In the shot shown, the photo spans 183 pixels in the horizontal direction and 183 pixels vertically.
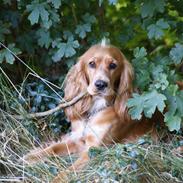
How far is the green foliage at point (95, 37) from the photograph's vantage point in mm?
4426

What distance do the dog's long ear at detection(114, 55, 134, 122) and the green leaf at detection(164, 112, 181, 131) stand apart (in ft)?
1.12

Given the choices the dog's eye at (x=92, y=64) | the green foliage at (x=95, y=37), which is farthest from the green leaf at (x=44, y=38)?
the dog's eye at (x=92, y=64)

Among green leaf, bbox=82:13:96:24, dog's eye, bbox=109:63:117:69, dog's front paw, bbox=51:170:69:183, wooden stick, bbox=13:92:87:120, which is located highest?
green leaf, bbox=82:13:96:24

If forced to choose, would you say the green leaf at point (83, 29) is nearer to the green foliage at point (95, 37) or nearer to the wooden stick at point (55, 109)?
the green foliage at point (95, 37)

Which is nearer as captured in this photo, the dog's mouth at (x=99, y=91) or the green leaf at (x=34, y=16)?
the dog's mouth at (x=99, y=91)

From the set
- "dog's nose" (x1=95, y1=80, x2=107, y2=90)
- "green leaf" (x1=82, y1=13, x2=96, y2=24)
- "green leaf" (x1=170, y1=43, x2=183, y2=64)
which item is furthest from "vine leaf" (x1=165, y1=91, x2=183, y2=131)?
"green leaf" (x1=82, y1=13, x2=96, y2=24)

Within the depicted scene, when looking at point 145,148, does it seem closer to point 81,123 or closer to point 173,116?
point 173,116

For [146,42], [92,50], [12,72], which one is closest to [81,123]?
[92,50]

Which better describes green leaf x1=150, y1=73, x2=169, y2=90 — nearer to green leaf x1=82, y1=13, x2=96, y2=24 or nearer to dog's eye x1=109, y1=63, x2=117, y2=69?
dog's eye x1=109, y1=63, x2=117, y2=69

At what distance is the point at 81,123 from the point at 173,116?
766mm

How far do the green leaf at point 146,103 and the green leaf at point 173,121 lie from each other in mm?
149

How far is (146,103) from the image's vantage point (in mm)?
4352

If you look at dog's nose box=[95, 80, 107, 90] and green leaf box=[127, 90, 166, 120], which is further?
dog's nose box=[95, 80, 107, 90]

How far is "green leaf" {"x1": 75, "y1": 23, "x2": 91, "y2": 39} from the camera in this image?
16.8 ft
